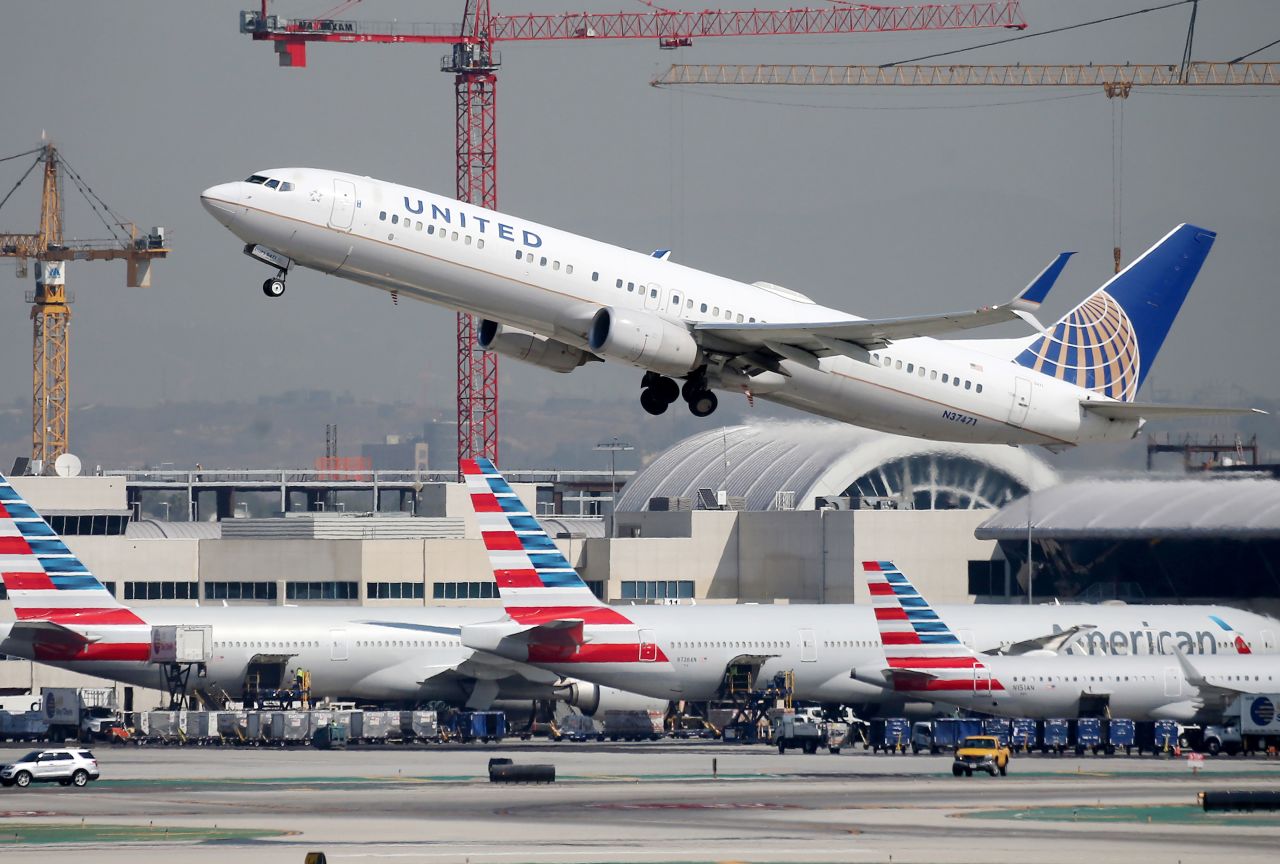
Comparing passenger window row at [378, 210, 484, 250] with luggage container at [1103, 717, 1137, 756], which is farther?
luggage container at [1103, 717, 1137, 756]

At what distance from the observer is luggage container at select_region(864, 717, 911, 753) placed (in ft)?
255

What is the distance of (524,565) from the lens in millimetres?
80250

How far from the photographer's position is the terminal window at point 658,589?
120 metres

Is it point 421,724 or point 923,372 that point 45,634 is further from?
point 923,372

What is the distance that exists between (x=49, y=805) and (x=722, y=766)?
24.8 m

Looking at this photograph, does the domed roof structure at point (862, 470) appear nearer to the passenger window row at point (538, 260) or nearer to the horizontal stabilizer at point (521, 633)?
the horizontal stabilizer at point (521, 633)

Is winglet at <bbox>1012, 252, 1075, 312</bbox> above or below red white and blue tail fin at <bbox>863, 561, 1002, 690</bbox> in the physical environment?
above

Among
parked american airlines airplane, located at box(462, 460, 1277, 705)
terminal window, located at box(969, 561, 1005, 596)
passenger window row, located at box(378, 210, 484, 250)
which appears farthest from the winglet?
terminal window, located at box(969, 561, 1005, 596)

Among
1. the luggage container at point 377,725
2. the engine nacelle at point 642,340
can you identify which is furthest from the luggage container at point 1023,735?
the engine nacelle at point 642,340

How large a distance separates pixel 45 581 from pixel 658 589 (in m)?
47.7

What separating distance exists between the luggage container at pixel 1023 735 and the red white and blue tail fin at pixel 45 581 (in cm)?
3537

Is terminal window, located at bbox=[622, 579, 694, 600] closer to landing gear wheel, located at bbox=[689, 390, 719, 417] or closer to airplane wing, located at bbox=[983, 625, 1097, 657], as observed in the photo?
airplane wing, located at bbox=[983, 625, 1097, 657]

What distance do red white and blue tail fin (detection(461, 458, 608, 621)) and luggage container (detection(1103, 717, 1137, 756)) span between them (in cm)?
2069

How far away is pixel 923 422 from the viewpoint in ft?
201
